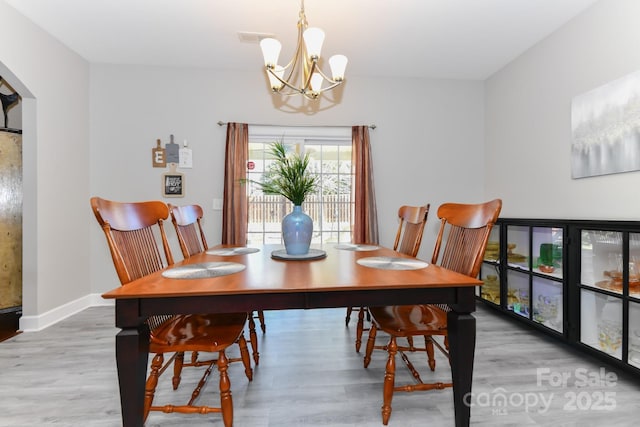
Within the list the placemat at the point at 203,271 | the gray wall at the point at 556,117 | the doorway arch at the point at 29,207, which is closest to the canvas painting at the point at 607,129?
the gray wall at the point at 556,117

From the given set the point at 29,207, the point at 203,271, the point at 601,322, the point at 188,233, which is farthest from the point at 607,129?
the point at 29,207

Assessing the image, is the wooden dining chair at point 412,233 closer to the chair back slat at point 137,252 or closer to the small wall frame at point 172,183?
the chair back slat at point 137,252

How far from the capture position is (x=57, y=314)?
2.85m

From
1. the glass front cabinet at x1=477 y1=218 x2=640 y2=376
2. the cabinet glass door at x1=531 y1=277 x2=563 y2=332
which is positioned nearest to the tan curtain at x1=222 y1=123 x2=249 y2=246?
the glass front cabinet at x1=477 y1=218 x2=640 y2=376

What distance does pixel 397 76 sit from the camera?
363 centimetres

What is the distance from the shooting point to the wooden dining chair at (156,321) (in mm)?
1263

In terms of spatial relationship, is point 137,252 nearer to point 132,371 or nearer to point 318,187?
point 132,371

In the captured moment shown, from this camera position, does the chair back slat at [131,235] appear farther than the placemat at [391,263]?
No

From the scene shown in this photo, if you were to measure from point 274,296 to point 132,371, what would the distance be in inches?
22.6

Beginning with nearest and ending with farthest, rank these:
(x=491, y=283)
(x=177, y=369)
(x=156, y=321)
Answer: (x=156, y=321)
(x=177, y=369)
(x=491, y=283)

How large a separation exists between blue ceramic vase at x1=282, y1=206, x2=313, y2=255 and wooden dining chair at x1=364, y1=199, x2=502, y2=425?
0.54 m

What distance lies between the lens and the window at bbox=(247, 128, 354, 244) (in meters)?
3.57

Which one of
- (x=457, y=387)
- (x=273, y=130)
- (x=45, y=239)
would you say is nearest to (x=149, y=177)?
(x=45, y=239)

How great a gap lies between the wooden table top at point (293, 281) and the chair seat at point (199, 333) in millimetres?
293
